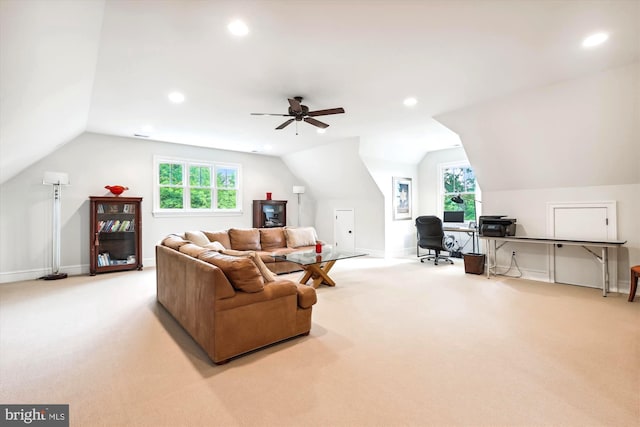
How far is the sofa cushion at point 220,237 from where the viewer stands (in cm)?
545

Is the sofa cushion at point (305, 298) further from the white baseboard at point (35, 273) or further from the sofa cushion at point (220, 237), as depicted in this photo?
the white baseboard at point (35, 273)

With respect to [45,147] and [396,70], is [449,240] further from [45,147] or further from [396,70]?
[45,147]

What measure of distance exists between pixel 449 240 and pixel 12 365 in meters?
7.87

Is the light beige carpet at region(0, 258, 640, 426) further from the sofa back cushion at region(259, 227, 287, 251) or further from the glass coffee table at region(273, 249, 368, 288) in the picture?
the sofa back cushion at region(259, 227, 287, 251)

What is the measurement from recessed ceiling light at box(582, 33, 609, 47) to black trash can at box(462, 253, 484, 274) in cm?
354

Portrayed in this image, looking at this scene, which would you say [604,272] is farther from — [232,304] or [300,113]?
[232,304]

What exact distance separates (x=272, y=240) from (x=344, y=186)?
2731 mm

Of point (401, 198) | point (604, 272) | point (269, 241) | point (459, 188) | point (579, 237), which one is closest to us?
point (604, 272)

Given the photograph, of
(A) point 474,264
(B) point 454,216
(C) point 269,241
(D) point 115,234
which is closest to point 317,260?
(C) point 269,241

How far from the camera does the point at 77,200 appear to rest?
572 cm

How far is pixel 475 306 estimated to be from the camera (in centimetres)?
368

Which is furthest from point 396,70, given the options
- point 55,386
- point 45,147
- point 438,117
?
point 45,147

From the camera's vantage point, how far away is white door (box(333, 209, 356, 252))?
8125 millimetres

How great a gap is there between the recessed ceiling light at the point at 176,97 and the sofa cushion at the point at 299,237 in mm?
3114
